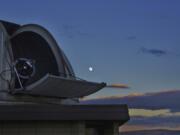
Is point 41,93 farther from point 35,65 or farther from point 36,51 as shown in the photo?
point 36,51

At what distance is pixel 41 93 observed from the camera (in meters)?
29.5

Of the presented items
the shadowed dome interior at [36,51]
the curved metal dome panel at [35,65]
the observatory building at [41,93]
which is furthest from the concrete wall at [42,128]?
the shadowed dome interior at [36,51]

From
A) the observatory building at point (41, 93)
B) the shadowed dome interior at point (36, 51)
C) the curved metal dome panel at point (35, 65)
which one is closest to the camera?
the observatory building at point (41, 93)

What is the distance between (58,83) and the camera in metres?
28.2

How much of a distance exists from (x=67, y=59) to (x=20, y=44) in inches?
274

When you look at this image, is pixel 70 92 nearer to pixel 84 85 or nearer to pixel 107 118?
pixel 84 85

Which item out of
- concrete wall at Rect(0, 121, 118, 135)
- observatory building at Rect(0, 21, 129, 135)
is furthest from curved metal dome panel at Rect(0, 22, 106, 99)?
concrete wall at Rect(0, 121, 118, 135)

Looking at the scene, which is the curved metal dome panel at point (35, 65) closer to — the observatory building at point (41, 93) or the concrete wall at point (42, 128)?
the observatory building at point (41, 93)

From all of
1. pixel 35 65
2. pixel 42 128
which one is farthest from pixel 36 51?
pixel 42 128

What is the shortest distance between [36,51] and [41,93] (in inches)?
194

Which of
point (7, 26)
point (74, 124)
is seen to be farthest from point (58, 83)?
point (7, 26)

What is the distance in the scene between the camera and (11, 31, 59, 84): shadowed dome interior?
32.4 metres

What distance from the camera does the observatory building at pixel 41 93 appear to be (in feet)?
71.9

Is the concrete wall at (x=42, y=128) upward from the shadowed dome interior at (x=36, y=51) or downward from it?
downward
